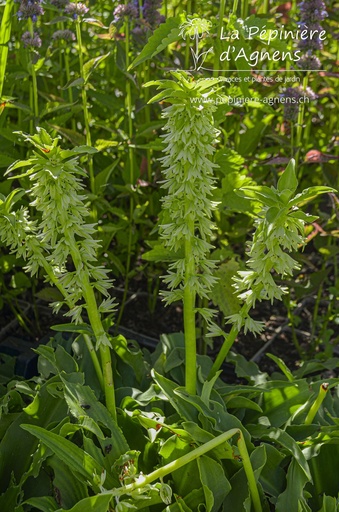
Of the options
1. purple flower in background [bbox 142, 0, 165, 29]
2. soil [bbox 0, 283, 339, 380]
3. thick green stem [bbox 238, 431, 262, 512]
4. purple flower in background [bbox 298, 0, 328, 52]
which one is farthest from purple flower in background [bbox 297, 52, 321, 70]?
thick green stem [bbox 238, 431, 262, 512]

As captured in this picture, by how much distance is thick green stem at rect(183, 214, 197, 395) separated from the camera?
1597mm

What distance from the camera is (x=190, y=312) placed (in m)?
1.66

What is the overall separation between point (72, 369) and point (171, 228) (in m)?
0.56

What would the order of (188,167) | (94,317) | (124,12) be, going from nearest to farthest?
(188,167) < (94,317) < (124,12)

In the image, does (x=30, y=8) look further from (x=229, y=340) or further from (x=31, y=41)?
(x=229, y=340)

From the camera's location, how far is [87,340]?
1.77 m

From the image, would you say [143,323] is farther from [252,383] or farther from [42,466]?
[42,466]

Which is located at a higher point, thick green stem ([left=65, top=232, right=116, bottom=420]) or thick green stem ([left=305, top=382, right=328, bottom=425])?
thick green stem ([left=65, top=232, right=116, bottom=420])

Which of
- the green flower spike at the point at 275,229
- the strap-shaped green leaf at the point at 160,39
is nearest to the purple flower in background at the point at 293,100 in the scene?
the strap-shaped green leaf at the point at 160,39

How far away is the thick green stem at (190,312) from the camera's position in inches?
62.9

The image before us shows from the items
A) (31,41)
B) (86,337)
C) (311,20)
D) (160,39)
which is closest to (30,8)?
(31,41)

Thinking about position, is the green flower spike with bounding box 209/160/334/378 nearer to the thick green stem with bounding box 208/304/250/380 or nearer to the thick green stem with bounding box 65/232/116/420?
the thick green stem with bounding box 208/304/250/380

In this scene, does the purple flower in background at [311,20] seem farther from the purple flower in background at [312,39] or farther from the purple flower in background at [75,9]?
the purple flower in background at [75,9]

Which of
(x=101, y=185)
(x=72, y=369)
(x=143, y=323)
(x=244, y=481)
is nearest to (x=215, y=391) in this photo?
(x=244, y=481)
